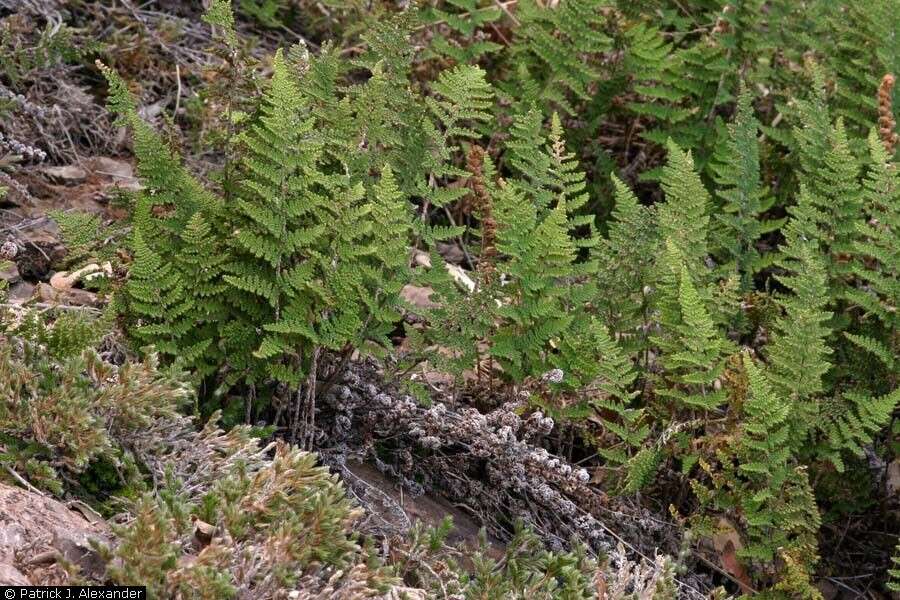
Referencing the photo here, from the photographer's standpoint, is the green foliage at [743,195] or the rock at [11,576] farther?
the green foliage at [743,195]

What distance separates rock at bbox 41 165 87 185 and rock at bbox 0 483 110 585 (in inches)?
98.5

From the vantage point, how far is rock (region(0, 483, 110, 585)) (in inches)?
129

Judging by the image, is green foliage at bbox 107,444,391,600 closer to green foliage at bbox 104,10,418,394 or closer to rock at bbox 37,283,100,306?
green foliage at bbox 104,10,418,394

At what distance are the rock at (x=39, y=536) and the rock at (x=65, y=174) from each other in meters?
2.50

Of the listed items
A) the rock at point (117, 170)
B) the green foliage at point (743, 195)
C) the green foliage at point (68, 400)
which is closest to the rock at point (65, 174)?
the rock at point (117, 170)

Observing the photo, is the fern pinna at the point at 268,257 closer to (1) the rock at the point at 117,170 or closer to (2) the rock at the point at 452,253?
(1) the rock at the point at 117,170

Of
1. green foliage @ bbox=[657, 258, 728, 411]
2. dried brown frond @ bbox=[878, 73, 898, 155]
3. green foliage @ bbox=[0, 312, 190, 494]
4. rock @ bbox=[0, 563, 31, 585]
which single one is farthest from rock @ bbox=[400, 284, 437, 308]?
rock @ bbox=[0, 563, 31, 585]

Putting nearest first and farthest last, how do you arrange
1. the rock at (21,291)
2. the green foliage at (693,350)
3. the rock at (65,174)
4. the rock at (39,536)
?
the rock at (39,536)
the green foliage at (693,350)
the rock at (21,291)
the rock at (65,174)

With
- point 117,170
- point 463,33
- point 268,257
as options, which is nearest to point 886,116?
point 463,33

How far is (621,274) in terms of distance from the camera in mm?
5105

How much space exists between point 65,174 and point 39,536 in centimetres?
275

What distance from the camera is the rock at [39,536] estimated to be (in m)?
3.27

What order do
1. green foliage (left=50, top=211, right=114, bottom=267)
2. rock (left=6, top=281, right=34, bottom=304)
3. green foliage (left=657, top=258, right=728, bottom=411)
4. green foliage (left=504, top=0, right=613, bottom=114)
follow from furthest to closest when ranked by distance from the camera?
green foliage (left=504, top=0, right=613, bottom=114) → rock (left=6, top=281, right=34, bottom=304) → green foliage (left=657, top=258, right=728, bottom=411) → green foliage (left=50, top=211, right=114, bottom=267)

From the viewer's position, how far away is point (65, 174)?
18.8 ft
